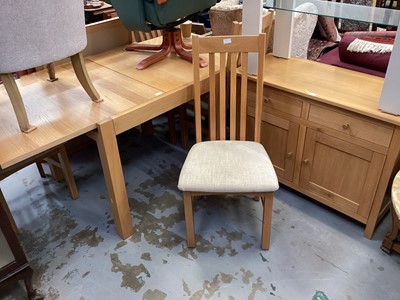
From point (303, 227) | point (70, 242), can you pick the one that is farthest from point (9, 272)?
point (303, 227)

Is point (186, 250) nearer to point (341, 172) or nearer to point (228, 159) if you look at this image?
point (228, 159)

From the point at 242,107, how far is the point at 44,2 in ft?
3.31

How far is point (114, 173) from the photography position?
1.72 meters

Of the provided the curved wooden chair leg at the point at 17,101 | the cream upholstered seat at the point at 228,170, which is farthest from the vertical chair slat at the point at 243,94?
the curved wooden chair leg at the point at 17,101

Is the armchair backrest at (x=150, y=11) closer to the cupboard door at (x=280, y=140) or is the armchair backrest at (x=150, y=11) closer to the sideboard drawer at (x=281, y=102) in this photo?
the sideboard drawer at (x=281, y=102)

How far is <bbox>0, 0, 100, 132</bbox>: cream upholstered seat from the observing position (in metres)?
1.29

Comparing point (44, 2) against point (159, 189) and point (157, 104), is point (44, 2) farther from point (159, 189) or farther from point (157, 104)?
point (159, 189)

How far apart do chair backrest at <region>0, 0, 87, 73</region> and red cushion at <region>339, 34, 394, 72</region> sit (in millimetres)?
1474

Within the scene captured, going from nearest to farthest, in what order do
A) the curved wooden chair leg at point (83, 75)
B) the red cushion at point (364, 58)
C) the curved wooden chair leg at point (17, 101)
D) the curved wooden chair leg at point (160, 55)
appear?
1. the curved wooden chair leg at point (17, 101)
2. the curved wooden chair leg at point (83, 75)
3. the red cushion at point (364, 58)
4. the curved wooden chair leg at point (160, 55)

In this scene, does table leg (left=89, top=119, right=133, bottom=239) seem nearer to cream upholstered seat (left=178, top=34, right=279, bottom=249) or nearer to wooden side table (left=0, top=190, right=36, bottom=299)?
cream upholstered seat (left=178, top=34, right=279, bottom=249)

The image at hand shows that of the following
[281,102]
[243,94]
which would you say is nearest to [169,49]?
[243,94]

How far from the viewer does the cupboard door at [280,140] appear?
1952 millimetres

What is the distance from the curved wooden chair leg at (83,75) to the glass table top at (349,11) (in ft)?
3.44

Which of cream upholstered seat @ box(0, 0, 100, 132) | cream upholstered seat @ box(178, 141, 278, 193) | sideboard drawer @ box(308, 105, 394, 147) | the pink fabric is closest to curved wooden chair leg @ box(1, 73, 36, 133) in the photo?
cream upholstered seat @ box(0, 0, 100, 132)
